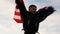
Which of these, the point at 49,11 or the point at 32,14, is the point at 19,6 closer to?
the point at 32,14

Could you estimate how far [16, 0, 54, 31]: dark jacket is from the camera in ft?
37.1

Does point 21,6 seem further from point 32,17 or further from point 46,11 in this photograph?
point 46,11

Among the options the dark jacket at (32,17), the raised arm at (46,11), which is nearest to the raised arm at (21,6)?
the dark jacket at (32,17)

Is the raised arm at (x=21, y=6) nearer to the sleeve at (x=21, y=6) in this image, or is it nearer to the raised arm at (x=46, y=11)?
the sleeve at (x=21, y=6)

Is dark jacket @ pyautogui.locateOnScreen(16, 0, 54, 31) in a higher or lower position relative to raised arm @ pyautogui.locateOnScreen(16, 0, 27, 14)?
lower

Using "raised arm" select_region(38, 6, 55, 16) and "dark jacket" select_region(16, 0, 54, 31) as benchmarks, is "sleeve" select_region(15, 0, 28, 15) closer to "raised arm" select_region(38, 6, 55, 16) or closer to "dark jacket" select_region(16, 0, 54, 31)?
"dark jacket" select_region(16, 0, 54, 31)

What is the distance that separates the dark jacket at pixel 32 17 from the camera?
37.1ft

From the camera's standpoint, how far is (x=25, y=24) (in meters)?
11.3

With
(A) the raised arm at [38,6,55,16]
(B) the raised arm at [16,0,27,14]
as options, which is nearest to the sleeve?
(B) the raised arm at [16,0,27,14]

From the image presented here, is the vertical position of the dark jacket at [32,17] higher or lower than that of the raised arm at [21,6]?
lower

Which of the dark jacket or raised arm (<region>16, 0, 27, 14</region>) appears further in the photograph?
the dark jacket

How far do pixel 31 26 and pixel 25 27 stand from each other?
0.28m

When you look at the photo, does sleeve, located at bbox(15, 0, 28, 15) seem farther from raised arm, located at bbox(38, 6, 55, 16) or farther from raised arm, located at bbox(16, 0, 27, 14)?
raised arm, located at bbox(38, 6, 55, 16)

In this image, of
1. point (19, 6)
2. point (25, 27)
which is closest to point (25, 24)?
point (25, 27)
